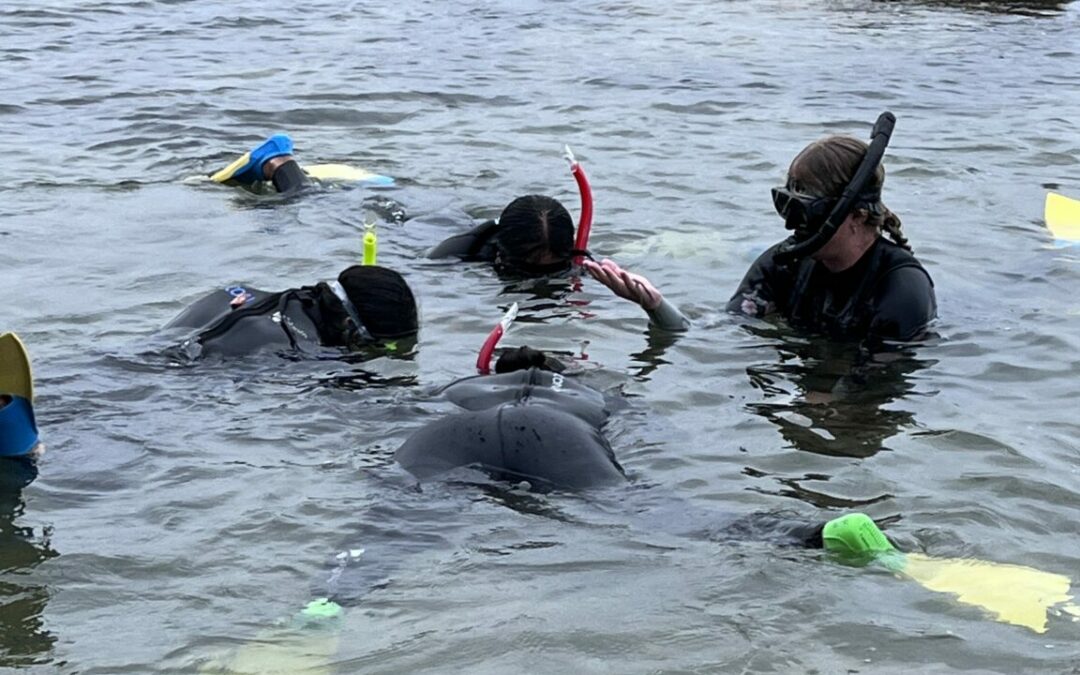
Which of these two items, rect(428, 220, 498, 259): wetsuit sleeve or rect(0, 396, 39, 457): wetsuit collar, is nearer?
rect(0, 396, 39, 457): wetsuit collar

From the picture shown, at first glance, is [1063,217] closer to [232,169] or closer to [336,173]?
[336,173]

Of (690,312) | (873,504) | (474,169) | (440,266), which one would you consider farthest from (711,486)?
(474,169)

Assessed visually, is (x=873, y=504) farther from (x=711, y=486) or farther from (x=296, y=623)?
(x=296, y=623)

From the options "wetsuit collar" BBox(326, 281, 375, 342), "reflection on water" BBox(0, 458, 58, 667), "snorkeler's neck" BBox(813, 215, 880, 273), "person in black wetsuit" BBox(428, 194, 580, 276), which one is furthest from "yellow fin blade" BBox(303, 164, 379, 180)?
"reflection on water" BBox(0, 458, 58, 667)

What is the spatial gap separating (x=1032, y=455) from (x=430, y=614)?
2382 mm

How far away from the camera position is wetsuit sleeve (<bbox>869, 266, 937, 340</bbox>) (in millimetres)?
5906

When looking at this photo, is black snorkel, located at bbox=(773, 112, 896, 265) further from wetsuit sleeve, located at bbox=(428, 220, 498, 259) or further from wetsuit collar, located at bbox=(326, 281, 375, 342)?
wetsuit sleeve, located at bbox=(428, 220, 498, 259)

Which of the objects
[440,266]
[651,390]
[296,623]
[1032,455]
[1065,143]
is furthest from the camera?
[1065,143]

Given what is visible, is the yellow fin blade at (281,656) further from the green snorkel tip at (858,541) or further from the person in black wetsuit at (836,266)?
the person in black wetsuit at (836,266)

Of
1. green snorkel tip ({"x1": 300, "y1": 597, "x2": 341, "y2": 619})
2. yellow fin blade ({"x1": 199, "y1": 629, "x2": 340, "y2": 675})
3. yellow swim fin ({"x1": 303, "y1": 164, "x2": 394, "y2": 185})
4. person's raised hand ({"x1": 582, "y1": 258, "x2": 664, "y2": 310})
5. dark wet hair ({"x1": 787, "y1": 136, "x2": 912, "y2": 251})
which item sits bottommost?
yellow fin blade ({"x1": 199, "y1": 629, "x2": 340, "y2": 675})

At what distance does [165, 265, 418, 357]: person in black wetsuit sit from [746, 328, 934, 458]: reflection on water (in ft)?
4.83

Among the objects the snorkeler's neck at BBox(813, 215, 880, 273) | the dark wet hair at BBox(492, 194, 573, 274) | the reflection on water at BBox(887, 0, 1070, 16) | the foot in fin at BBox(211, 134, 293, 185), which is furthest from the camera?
the reflection on water at BBox(887, 0, 1070, 16)

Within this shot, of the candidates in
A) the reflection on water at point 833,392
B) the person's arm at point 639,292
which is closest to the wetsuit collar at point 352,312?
the person's arm at point 639,292

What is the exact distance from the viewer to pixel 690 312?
6.84m
